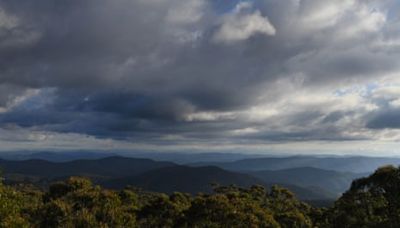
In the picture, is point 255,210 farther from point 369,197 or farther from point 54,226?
point 54,226

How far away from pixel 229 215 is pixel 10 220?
2094cm

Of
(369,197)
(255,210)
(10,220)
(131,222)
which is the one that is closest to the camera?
(10,220)

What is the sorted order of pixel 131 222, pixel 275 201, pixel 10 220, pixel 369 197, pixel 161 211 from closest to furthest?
pixel 10 220
pixel 131 222
pixel 369 197
pixel 161 211
pixel 275 201

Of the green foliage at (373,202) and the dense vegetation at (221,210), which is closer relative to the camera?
the dense vegetation at (221,210)

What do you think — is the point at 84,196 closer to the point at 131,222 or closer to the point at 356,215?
the point at 131,222

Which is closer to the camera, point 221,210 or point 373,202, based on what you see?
point 221,210

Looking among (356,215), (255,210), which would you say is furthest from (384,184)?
(255,210)

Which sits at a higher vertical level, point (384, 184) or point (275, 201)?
point (384, 184)

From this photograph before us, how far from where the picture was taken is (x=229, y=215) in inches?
1539

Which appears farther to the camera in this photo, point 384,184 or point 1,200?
point 384,184

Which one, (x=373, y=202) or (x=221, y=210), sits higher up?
(x=373, y=202)

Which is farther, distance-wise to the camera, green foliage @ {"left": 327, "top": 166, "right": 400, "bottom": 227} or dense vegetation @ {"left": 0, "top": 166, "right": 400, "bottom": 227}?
green foliage @ {"left": 327, "top": 166, "right": 400, "bottom": 227}

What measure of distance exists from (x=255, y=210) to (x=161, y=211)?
26644 mm

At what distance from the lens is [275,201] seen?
91.6m
